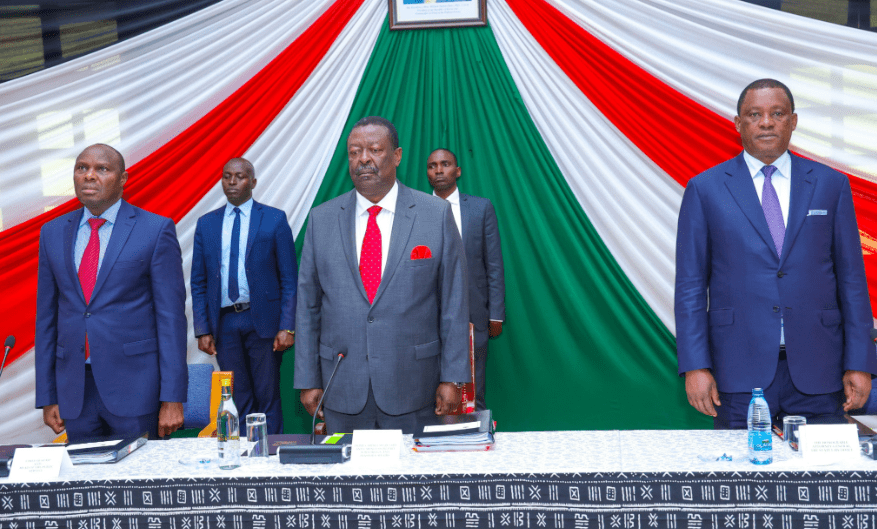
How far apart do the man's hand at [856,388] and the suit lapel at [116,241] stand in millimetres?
2203

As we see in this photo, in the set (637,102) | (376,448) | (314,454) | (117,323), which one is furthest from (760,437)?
(637,102)

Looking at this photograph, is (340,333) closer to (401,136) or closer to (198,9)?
(401,136)

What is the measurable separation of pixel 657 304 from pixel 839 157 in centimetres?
103

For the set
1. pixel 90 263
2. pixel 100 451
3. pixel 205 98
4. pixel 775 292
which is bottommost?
pixel 100 451

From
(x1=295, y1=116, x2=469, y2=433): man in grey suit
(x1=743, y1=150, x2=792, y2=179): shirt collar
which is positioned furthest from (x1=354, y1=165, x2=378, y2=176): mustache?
(x1=743, y1=150, x2=792, y2=179): shirt collar

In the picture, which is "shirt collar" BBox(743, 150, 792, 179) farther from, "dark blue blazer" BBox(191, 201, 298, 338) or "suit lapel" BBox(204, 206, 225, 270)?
"suit lapel" BBox(204, 206, 225, 270)

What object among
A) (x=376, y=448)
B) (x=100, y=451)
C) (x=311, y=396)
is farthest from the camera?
(x=311, y=396)

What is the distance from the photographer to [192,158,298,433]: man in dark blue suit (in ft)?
11.5

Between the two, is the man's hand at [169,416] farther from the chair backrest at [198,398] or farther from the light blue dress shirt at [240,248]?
the light blue dress shirt at [240,248]

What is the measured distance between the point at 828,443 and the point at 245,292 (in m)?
2.55

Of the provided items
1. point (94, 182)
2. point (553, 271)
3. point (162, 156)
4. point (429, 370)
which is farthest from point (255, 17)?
point (429, 370)

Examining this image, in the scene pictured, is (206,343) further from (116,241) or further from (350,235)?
(350,235)

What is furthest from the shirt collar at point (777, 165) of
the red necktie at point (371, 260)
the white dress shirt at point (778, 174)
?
the red necktie at point (371, 260)

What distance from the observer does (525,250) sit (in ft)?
13.2
